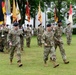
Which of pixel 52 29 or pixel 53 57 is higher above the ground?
pixel 52 29

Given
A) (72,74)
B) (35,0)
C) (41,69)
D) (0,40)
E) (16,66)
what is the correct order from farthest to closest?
(35,0), (0,40), (16,66), (41,69), (72,74)

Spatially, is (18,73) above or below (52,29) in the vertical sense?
below

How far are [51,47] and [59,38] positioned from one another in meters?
1.23

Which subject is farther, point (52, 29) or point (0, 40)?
point (0, 40)

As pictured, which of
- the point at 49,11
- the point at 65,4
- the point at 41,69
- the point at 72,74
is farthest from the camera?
the point at 49,11

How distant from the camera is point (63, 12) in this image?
60.9m

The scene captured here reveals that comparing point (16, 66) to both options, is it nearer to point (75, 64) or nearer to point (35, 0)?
point (75, 64)

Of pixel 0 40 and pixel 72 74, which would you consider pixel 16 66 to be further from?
pixel 0 40

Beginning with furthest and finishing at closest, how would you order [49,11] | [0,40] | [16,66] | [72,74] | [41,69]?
[49,11] < [0,40] < [16,66] < [41,69] < [72,74]

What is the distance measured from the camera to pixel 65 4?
199 feet

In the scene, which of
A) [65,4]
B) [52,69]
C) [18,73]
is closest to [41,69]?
[52,69]

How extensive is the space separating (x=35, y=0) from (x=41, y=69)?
120ft

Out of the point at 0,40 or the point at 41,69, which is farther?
the point at 0,40

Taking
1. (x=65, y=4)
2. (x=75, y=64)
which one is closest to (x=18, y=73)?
(x=75, y=64)
